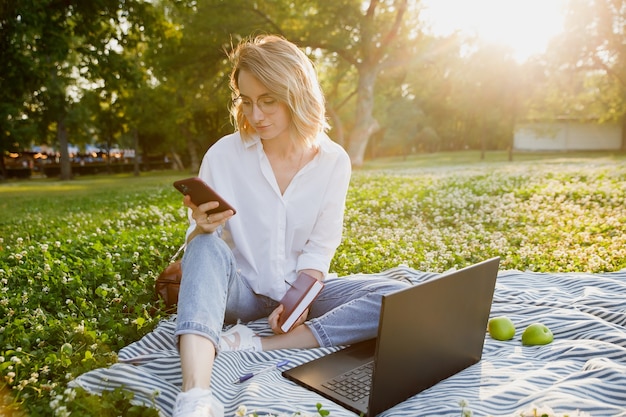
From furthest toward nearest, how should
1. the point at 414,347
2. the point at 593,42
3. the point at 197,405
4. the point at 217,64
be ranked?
the point at 593,42 → the point at 217,64 → the point at 414,347 → the point at 197,405

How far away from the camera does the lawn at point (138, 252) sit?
9.84 ft

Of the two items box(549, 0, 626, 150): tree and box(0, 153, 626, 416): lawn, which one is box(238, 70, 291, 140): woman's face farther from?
box(549, 0, 626, 150): tree

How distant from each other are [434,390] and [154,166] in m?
50.8

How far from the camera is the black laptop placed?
2.24 metres

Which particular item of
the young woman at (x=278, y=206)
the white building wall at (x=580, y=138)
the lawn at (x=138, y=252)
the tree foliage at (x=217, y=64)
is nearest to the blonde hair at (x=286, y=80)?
the young woman at (x=278, y=206)

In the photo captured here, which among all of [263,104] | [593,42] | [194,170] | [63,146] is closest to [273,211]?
[263,104]

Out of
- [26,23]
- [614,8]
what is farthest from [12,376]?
[614,8]

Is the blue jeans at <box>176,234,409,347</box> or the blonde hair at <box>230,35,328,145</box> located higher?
the blonde hair at <box>230,35,328,145</box>

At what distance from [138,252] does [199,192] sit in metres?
3.17

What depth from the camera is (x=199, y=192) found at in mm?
2875

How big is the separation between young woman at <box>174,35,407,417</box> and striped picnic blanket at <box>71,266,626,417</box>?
208 millimetres

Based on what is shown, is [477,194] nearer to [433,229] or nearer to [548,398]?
[433,229]

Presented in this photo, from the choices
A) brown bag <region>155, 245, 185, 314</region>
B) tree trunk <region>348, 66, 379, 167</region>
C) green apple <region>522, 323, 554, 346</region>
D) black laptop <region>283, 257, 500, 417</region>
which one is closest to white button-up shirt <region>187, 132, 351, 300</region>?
black laptop <region>283, 257, 500, 417</region>

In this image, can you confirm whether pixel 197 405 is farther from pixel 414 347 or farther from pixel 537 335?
pixel 537 335
